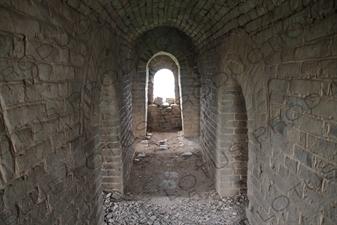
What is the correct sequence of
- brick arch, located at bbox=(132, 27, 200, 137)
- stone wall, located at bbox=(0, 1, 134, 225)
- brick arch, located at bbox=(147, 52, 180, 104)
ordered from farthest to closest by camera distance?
1. brick arch, located at bbox=(147, 52, 180, 104)
2. brick arch, located at bbox=(132, 27, 200, 137)
3. stone wall, located at bbox=(0, 1, 134, 225)

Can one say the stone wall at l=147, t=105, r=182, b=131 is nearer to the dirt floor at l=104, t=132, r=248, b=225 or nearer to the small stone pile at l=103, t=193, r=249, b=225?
the dirt floor at l=104, t=132, r=248, b=225

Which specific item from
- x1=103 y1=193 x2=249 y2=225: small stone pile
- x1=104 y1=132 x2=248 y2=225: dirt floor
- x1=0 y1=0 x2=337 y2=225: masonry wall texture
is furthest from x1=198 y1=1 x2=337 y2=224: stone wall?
x1=104 y1=132 x2=248 y2=225: dirt floor

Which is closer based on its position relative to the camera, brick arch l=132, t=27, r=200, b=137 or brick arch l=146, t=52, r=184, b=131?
brick arch l=132, t=27, r=200, b=137

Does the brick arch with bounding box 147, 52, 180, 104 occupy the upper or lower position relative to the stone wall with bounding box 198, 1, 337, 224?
upper

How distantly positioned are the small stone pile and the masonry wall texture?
0.71 m

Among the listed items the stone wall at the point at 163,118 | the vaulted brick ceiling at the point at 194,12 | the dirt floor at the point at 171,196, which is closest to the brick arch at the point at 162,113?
the stone wall at the point at 163,118

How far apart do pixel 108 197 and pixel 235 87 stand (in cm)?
291

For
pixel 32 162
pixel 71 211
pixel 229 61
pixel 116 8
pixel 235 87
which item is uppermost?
pixel 116 8

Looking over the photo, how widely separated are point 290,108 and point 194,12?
2885 mm

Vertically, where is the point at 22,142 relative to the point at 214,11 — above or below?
below

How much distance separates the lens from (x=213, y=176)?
5.29 m

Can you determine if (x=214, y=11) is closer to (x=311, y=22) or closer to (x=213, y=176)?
(x=311, y=22)

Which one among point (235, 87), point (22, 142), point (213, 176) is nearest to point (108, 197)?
point (213, 176)

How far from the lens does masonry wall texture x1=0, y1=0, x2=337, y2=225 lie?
167 centimetres
